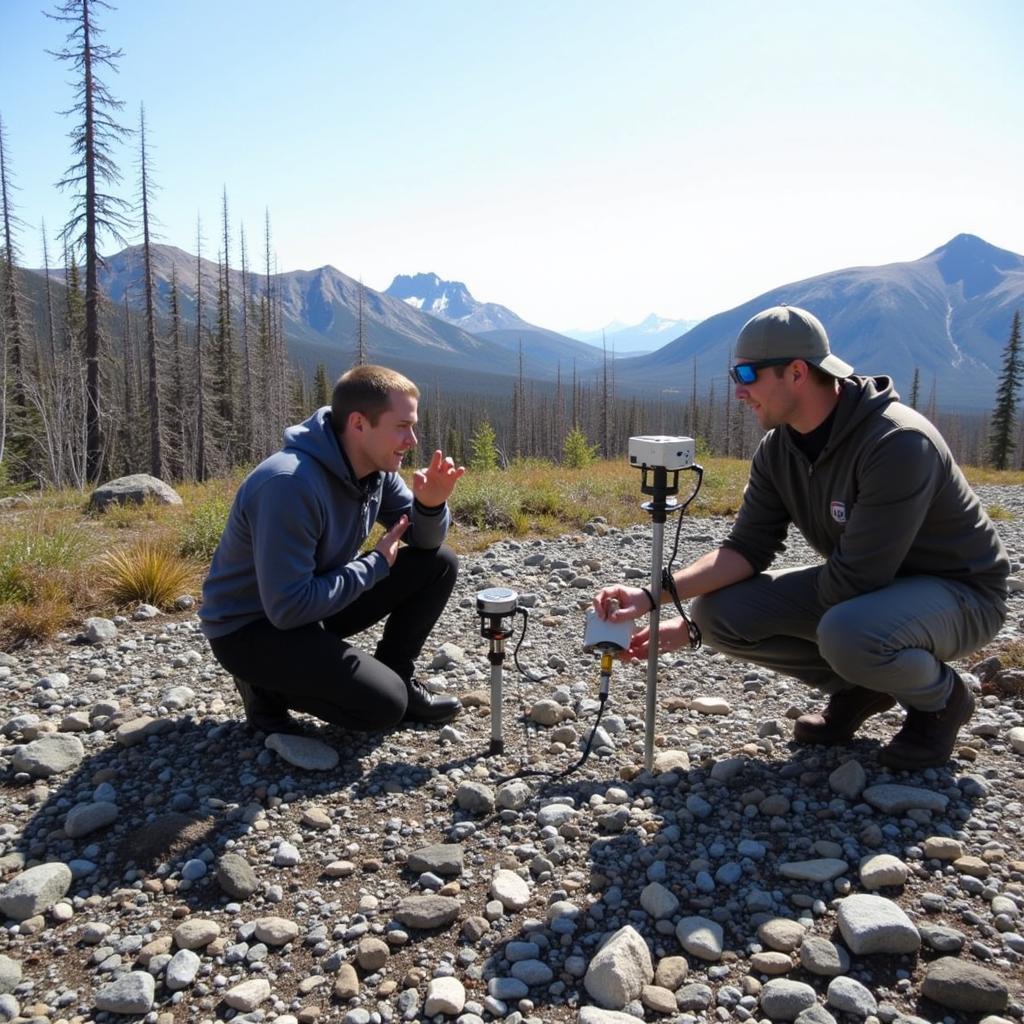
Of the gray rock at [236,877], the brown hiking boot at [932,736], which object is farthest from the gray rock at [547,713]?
the gray rock at [236,877]

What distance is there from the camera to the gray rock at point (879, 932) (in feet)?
7.77

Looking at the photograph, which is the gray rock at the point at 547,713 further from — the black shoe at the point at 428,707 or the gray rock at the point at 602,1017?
the gray rock at the point at 602,1017

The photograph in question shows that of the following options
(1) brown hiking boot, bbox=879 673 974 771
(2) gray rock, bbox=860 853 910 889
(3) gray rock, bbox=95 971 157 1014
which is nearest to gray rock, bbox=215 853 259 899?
(3) gray rock, bbox=95 971 157 1014

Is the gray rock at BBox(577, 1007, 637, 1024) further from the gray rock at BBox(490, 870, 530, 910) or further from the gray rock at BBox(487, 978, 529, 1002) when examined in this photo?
the gray rock at BBox(490, 870, 530, 910)

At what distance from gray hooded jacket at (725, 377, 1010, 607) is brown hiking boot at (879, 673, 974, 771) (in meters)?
0.46

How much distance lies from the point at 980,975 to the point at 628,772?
1.63 m

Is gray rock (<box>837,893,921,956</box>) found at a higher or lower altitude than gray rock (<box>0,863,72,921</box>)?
higher

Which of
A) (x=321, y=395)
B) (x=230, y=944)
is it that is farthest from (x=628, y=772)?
(x=321, y=395)

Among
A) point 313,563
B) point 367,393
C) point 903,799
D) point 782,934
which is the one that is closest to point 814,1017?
point 782,934

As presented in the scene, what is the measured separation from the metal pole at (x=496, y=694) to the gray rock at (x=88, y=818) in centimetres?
169

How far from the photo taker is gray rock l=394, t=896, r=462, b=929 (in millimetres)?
2598

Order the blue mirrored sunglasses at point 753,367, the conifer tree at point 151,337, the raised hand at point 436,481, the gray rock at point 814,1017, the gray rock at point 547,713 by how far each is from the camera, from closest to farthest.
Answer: the gray rock at point 814,1017, the blue mirrored sunglasses at point 753,367, the raised hand at point 436,481, the gray rock at point 547,713, the conifer tree at point 151,337

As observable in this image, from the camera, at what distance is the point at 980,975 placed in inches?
86.0

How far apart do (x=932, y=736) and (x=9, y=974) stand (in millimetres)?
3559
